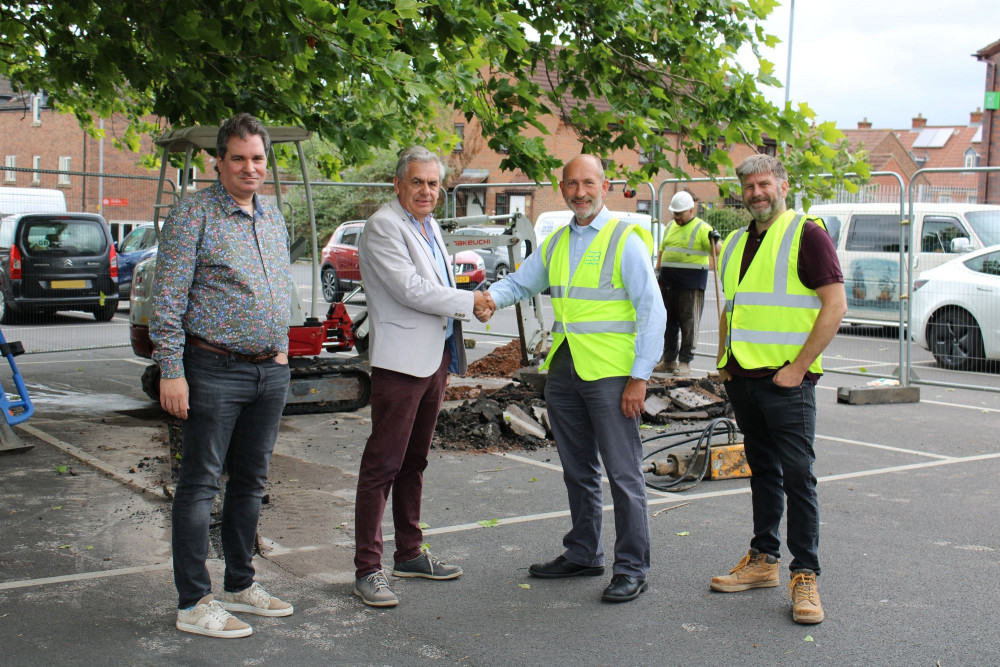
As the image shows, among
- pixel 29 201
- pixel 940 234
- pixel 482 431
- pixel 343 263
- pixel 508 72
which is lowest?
pixel 482 431

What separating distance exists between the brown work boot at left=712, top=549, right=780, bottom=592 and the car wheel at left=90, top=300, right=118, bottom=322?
1473 cm

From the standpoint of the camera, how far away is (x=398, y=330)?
455 centimetres

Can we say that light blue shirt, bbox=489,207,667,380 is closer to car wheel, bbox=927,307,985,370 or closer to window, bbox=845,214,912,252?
car wheel, bbox=927,307,985,370

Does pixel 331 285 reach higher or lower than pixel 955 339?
higher

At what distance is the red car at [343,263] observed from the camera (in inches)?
834

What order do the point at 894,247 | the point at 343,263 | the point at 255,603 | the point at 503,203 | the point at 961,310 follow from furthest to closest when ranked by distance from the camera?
the point at 503,203 < the point at 343,263 < the point at 894,247 < the point at 961,310 < the point at 255,603

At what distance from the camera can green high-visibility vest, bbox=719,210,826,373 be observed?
14.5 feet

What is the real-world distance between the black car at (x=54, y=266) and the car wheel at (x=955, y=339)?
12843 mm

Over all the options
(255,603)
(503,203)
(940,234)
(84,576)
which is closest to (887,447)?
(255,603)

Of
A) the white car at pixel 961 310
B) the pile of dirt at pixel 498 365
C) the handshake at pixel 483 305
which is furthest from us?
the pile of dirt at pixel 498 365

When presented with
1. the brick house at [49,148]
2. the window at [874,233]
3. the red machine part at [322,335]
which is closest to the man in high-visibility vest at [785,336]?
the red machine part at [322,335]

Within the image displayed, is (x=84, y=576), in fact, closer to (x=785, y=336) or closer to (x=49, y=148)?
(x=785, y=336)

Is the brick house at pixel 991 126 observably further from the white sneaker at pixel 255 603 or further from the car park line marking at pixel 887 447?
the white sneaker at pixel 255 603

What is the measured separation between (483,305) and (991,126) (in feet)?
112
